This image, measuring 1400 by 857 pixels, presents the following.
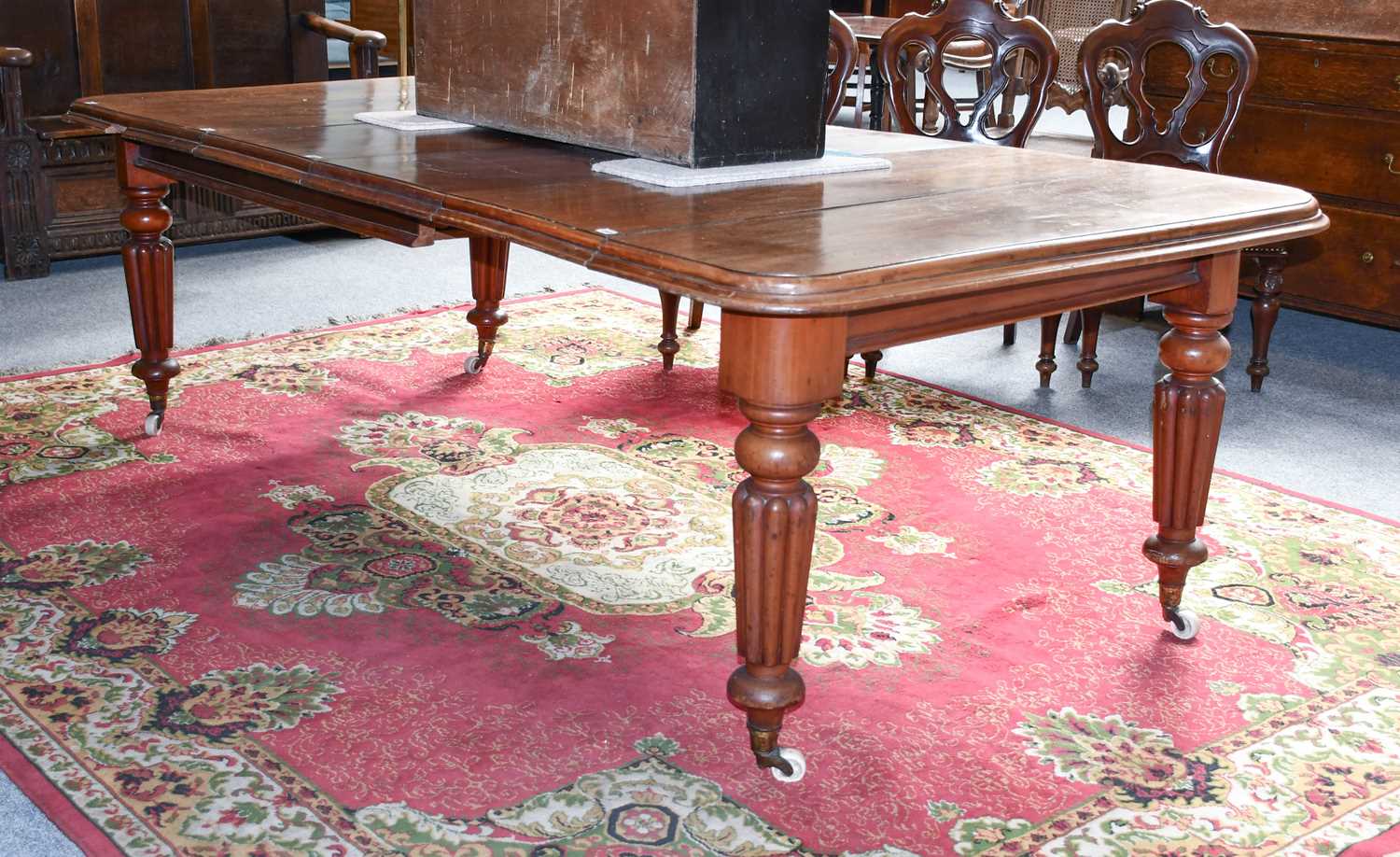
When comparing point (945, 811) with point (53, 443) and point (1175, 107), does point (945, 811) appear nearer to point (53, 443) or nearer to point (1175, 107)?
point (53, 443)

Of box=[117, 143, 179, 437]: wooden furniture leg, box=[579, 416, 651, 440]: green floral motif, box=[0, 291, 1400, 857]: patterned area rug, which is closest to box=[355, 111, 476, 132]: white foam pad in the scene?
box=[117, 143, 179, 437]: wooden furniture leg

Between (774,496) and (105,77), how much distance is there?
161 inches

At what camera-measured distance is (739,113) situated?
2260 millimetres

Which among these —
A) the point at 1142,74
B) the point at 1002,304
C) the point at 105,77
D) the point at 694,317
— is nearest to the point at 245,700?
the point at 1002,304

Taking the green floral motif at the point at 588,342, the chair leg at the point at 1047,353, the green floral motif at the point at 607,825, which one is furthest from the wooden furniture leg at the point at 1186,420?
the green floral motif at the point at 588,342

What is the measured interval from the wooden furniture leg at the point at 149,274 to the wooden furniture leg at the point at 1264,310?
272cm

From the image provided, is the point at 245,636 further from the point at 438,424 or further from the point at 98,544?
the point at 438,424

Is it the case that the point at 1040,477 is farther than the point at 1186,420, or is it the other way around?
the point at 1040,477

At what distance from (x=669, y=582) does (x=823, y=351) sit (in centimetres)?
96

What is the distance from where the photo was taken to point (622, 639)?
2.39 m

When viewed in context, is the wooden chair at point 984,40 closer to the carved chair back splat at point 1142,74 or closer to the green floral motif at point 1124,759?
the carved chair back splat at point 1142,74

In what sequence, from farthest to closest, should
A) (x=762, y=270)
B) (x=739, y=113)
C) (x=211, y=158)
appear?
(x=211, y=158)
(x=739, y=113)
(x=762, y=270)

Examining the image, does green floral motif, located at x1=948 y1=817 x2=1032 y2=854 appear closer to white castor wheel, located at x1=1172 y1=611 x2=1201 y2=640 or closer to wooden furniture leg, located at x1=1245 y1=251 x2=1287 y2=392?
white castor wheel, located at x1=1172 y1=611 x2=1201 y2=640

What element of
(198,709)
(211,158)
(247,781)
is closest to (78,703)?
(198,709)
